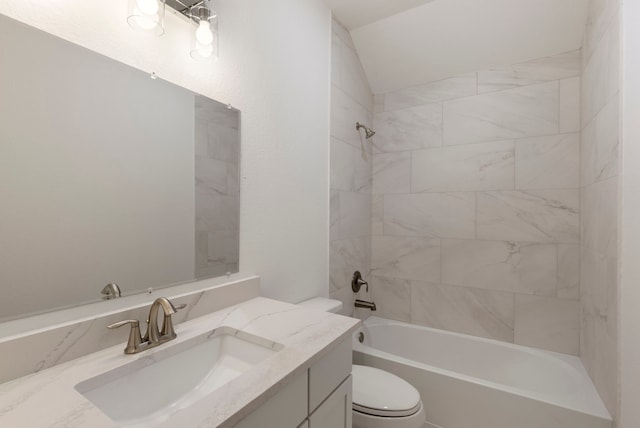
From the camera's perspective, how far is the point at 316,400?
2.76 feet

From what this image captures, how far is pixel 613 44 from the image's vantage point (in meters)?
1.32

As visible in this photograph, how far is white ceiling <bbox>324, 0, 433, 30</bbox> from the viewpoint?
1.90 metres

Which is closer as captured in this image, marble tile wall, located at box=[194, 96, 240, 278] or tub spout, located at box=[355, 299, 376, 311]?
marble tile wall, located at box=[194, 96, 240, 278]

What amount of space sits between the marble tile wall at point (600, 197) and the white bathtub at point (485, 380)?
5.1 inches

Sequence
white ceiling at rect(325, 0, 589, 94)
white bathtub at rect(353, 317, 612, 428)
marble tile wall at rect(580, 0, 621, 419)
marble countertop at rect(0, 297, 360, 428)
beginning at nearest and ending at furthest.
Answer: marble countertop at rect(0, 297, 360, 428) < marble tile wall at rect(580, 0, 621, 419) < white bathtub at rect(353, 317, 612, 428) < white ceiling at rect(325, 0, 589, 94)

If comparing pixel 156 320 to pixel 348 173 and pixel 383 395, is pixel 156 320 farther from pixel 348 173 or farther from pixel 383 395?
pixel 348 173

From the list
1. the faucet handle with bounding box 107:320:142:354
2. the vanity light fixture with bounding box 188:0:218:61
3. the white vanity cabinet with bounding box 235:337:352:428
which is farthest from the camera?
the vanity light fixture with bounding box 188:0:218:61

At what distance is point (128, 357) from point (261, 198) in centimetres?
83

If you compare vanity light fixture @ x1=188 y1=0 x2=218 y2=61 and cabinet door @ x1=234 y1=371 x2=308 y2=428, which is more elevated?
vanity light fixture @ x1=188 y1=0 x2=218 y2=61

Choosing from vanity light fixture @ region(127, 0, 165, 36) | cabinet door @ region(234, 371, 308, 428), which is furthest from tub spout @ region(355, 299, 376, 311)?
vanity light fixture @ region(127, 0, 165, 36)

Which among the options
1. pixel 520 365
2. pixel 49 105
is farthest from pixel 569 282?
pixel 49 105

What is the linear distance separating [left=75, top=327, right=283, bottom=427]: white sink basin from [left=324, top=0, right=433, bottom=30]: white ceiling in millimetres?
2060

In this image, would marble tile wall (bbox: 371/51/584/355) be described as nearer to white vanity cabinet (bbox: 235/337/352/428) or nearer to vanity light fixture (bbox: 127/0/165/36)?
white vanity cabinet (bbox: 235/337/352/428)

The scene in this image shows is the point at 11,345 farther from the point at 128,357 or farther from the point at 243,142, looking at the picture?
the point at 243,142
